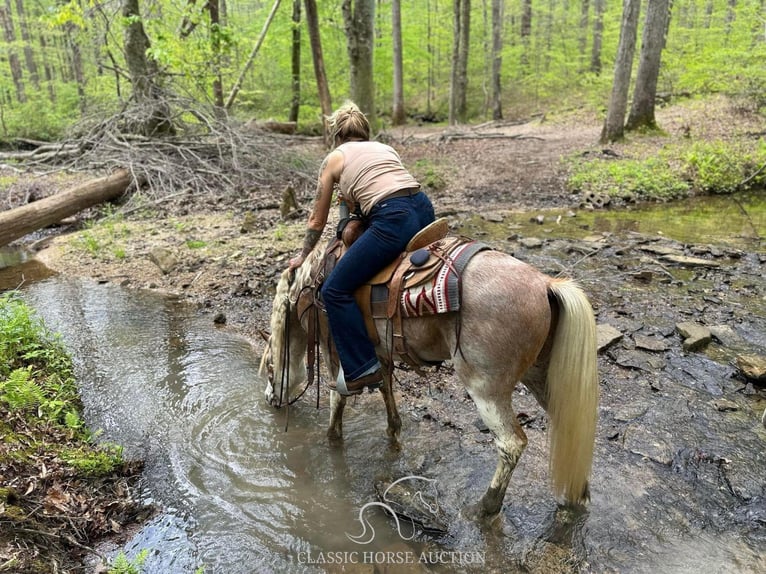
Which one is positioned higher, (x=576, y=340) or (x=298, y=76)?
(x=298, y=76)

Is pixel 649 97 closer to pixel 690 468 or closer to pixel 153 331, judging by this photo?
pixel 690 468

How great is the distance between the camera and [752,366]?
14.6 feet

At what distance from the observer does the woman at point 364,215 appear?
10.6 ft

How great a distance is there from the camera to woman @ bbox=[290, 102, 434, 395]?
3.23 metres

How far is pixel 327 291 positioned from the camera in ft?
10.9

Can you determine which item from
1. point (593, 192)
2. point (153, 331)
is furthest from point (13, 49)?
point (593, 192)

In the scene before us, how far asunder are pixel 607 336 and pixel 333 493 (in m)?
3.39

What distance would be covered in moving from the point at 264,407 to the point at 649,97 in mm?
14914

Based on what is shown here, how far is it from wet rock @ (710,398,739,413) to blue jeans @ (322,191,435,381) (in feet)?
10.2

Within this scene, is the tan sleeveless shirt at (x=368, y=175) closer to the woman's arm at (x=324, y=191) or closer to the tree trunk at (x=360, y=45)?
the woman's arm at (x=324, y=191)

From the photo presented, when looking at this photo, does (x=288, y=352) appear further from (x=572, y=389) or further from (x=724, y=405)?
(x=724, y=405)

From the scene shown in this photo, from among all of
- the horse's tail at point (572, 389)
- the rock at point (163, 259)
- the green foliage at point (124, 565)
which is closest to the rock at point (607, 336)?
the horse's tail at point (572, 389)

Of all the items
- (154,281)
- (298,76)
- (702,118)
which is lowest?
(154,281)

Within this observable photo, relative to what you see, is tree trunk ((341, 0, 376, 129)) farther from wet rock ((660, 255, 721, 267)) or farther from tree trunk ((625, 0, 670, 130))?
wet rock ((660, 255, 721, 267))
